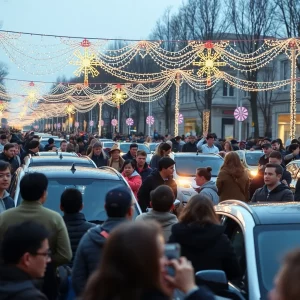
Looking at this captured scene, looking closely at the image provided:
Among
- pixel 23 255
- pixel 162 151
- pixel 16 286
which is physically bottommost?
pixel 16 286

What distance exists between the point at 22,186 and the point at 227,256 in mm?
1806

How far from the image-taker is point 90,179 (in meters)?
8.28

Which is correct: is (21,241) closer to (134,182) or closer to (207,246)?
(207,246)

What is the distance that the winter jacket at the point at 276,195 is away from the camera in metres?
8.97

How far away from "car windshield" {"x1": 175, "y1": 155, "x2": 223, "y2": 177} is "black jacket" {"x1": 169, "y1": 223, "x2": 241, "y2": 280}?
11.9 meters

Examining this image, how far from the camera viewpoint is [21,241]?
3.82 meters

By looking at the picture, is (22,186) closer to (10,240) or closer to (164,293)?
(10,240)

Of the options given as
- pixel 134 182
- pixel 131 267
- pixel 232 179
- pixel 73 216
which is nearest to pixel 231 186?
pixel 232 179

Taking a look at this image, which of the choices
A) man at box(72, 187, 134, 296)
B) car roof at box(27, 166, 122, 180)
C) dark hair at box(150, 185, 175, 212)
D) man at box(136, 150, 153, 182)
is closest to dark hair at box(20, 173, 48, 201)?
man at box(72, 187, 134, 296)

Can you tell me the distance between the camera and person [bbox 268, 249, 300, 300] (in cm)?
241

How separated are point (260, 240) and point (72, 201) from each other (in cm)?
169

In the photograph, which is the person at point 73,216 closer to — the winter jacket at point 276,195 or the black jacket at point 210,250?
the black jacket at point 210,250

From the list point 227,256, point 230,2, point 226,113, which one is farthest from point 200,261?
point 226,113

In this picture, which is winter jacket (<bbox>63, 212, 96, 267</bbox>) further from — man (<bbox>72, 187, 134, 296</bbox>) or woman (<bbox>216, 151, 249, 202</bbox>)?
woman (<bbox>216, 151, 249, 202</bbox>)
